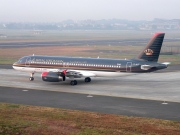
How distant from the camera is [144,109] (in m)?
32.8

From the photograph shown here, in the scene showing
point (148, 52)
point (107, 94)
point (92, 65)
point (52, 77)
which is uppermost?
point (148, 52)

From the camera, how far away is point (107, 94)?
40906mm

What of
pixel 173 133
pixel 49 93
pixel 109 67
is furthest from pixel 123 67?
pixel 173 133

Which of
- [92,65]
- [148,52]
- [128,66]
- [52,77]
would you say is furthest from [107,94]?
[148,52]

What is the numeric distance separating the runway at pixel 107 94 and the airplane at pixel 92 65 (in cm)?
162

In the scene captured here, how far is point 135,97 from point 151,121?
11.4 m

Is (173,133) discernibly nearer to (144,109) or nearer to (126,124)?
(126,124)

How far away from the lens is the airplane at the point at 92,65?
4684 cm

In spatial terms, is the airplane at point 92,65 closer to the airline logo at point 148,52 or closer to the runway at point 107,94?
the airline logo at point 148,52

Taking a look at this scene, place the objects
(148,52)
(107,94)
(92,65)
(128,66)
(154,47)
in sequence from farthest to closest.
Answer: (92,65)
(128,66)
(148,52)
(154,47)
(107,94)

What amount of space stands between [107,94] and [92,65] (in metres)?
9.31

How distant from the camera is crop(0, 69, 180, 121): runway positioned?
33.0 metres

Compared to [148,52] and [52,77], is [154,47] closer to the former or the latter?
[148,52]

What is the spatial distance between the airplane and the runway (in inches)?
63.9
